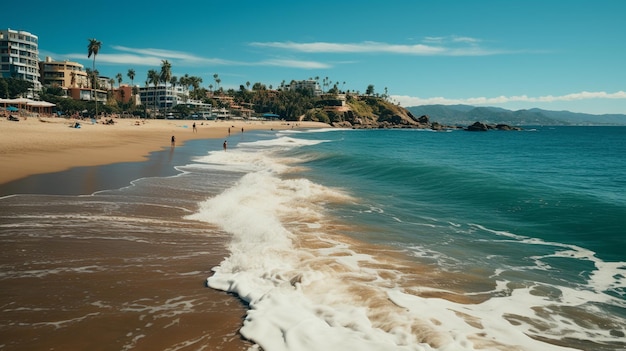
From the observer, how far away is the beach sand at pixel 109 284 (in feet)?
18.2

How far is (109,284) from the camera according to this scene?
7289mm

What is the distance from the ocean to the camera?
599 cm

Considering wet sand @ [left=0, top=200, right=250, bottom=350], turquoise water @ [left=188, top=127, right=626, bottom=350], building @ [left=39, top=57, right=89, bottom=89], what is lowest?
turquoise water @ [left=188, top=127, right=626, bottom=350]

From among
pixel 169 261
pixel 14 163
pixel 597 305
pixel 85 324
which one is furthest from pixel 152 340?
pixel 14 163

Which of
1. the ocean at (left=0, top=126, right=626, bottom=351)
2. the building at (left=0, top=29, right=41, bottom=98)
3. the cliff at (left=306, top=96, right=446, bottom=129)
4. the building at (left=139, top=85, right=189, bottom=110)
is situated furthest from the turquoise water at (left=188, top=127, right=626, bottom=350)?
the cliff at (left=306, top=96, right=446, bottom=129)

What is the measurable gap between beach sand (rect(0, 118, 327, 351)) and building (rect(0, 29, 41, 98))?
10431cm

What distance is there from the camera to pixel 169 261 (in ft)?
28.5

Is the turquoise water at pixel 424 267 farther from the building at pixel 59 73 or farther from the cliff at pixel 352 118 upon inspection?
the cliff at pixel 352 118

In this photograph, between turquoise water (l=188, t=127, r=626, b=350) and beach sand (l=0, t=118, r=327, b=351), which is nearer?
beach sand (l=0, t=118, r=327, b=351)

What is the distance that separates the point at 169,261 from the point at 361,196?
11685 mm

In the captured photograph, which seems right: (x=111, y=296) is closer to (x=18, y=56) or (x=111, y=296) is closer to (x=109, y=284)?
(x=109, y=284)

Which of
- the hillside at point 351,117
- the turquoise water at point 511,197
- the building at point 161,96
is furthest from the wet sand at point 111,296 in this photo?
the hillside at point 351,117

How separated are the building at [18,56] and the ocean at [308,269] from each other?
339ft

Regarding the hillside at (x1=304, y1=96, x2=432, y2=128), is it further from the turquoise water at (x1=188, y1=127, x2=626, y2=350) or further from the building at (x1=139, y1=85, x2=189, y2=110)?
the turquoise water at (x1=188, y1=127, x2=626, y2=350)
